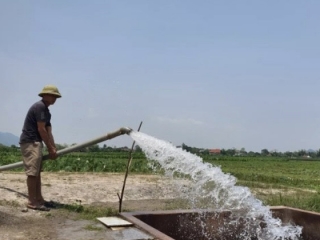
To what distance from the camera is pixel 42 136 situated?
6188 millimetres

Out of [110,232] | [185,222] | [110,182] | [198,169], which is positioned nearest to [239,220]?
[185,222]

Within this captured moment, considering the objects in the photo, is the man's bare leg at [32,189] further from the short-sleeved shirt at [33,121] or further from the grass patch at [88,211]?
the short-sleeved shirt at [33,121]

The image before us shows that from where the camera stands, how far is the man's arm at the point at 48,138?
6172 millimetres

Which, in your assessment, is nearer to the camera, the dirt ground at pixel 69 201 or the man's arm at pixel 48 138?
the dirt ground at pixel 69 201

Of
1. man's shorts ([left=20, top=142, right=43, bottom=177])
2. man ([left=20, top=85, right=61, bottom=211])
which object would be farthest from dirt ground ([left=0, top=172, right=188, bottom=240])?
man's shorts ([left=20, top=142, right=43, bottom=177])

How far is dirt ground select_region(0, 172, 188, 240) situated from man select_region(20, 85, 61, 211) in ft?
0.91

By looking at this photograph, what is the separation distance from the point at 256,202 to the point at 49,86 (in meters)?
3.40

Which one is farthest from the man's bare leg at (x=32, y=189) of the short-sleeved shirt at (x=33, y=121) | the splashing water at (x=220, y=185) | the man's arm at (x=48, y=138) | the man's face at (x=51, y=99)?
the splashing water at (x=220, y=185)

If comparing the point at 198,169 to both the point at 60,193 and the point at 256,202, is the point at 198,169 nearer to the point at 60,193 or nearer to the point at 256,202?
Answer: the point at 256,202

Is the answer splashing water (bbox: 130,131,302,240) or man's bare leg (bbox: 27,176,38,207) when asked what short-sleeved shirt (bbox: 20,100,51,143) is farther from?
→ splashing water (bbox: 130,131,302,240)

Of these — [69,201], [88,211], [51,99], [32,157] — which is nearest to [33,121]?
[51,99]

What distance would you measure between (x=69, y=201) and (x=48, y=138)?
57.5 inches

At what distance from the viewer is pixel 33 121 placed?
6.30m

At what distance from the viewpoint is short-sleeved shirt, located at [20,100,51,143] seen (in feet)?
20.4
